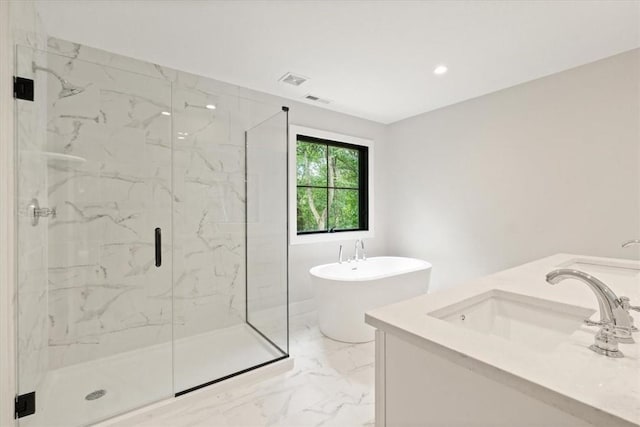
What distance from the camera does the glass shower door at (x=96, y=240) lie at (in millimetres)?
1753

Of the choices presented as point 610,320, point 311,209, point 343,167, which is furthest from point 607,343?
point 343,167

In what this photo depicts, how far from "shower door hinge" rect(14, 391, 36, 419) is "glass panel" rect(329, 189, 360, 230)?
281 cm

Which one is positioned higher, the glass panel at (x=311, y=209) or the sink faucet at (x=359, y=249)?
the glass panel at (x=311, y=209)

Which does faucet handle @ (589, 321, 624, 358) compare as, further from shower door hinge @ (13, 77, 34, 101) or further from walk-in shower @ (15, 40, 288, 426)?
shower door hinge @ (13, 77, 34, 101)

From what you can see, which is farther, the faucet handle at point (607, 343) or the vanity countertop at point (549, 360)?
the faucet handle at point (607, 343)

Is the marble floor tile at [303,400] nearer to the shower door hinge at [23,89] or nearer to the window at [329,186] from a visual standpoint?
the window at [329,186]

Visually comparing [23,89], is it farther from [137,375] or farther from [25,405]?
[137,375]

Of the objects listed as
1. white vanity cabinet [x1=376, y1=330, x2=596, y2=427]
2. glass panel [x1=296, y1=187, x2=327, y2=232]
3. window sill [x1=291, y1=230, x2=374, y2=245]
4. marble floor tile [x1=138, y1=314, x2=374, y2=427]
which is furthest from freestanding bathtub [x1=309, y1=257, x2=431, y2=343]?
white vanity cabinet [x1=376, y1=330, x2=596, y2=427]

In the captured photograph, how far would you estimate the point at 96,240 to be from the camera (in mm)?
2137

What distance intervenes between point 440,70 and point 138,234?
2.90 meters

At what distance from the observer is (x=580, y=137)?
8.12 feet

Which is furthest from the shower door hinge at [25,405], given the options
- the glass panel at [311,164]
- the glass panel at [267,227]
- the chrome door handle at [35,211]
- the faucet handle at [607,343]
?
the glass panel at [311,164]

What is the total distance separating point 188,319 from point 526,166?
11.4 ft

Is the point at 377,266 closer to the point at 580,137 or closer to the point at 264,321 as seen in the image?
the point at 264,321
